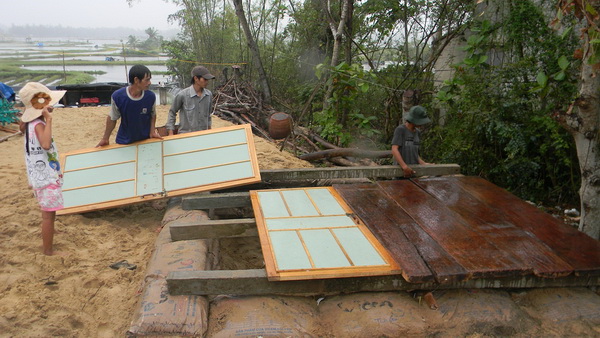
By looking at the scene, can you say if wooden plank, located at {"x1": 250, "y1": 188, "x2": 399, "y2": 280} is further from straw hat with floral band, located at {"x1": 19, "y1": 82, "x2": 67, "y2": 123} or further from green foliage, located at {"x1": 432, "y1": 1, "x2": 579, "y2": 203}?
green foliage, located at {"x1": 432, "y1": 1, "x2": 579, "y2": 203}

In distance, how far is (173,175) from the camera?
4.41 meters

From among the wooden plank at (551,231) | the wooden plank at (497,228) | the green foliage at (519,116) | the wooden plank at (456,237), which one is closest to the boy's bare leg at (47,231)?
the wooden plank at (456,237)

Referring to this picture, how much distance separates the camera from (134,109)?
4.39 meters

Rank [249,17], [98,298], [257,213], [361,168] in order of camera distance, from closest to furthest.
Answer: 1. [98,298]
2. [257,213]
3. [361,168]
4. [249,17]

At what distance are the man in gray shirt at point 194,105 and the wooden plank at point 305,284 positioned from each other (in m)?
2.55

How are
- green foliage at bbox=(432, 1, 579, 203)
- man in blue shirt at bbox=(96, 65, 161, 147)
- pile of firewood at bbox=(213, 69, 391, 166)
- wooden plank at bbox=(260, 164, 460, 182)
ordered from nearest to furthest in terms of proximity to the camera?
man in blue shirt at bbox=(96, 65, 161, 147) < wooden plank at bbox=(260, 164, 460, 182) < green foliage at bbox=(432, 1, 579, 203) < pile of firewood at bbox=(213, 69, 391, 166)

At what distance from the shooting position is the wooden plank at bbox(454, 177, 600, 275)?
3031mm

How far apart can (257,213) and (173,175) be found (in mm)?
1223

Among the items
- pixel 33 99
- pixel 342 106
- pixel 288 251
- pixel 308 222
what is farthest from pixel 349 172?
pixel 342 106

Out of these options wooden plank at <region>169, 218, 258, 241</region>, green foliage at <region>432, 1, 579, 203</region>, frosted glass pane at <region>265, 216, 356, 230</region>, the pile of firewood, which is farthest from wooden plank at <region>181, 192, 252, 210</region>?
green foliage at <region>432, 1, 579, 203</region>

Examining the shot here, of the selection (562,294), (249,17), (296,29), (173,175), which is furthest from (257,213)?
(249,17)

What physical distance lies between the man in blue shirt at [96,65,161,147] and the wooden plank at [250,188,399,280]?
4.64 ft

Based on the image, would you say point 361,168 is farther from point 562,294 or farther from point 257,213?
point 562,294

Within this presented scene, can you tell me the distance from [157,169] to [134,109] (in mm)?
629
